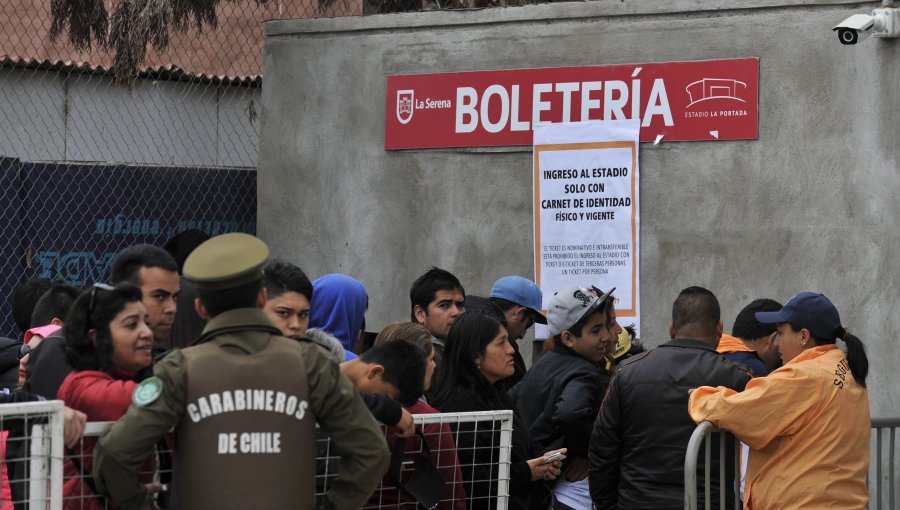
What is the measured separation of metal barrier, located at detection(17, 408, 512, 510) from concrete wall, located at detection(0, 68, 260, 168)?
22.7 ft

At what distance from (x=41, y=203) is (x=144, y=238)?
0.98 metres

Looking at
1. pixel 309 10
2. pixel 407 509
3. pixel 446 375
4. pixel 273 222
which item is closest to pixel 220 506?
pixel 407 509

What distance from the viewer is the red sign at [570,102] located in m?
8.98

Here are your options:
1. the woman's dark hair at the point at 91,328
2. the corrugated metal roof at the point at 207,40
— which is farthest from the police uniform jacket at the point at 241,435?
the corrugated metal roof at the point at 207,40

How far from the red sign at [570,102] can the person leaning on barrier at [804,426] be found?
3566mm

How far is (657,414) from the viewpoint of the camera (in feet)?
18.5

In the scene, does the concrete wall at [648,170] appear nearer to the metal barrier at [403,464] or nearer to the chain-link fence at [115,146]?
the chain-link fence at [115,146]

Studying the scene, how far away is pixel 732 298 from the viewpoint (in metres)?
8.93

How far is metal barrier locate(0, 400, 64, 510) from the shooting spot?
12.5 feet

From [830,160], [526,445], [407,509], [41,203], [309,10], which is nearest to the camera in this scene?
[407,509]

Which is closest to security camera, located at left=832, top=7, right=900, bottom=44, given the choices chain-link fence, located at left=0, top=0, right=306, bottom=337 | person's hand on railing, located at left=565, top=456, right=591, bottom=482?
person's hand on railing, located at left=565, top=456, right=591, bottom=482

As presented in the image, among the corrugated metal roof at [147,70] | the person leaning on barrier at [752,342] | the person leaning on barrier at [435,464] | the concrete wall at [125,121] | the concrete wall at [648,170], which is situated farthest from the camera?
the concrete wall at [125,121]

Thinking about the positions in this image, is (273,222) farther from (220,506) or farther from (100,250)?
(220,506)

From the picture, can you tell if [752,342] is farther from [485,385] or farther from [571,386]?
[485,385]
